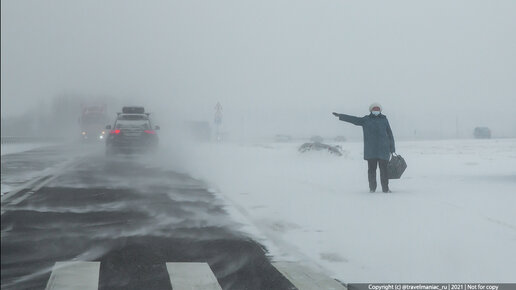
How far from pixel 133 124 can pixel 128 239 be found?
1973cm

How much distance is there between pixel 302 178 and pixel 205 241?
32.6 ft

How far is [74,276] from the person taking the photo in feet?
17.5

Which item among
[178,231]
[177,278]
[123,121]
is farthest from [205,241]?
[123,121]

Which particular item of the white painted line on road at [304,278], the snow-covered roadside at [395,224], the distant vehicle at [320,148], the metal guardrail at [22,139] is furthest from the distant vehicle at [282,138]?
the white painted line on road at [304,278]

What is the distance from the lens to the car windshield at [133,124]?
2639cm

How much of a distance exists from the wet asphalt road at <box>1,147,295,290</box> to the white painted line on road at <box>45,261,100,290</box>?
0.08 meters

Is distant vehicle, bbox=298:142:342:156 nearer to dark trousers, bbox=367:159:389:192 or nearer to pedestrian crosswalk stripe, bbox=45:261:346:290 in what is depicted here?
dark trousers, bbox=367:159:389:192

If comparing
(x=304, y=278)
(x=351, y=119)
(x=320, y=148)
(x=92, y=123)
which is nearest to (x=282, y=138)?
(x=92, y=123)

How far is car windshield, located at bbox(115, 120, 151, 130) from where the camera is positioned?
86.6ft

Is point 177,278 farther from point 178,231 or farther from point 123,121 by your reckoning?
point 123,121

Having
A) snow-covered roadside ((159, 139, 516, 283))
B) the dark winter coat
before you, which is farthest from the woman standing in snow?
snow-covered roadside ((159, 139, 516, 283))

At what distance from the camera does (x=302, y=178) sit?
17016 millimetres

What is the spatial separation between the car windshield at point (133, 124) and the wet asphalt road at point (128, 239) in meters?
13.8

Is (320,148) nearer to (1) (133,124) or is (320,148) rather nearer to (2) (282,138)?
(1) (133,124)
